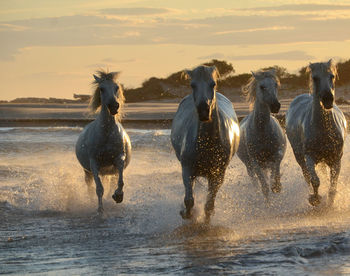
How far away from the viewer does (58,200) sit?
37.7ft

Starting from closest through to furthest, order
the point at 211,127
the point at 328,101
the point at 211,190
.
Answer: the point at 211,127, the point at 211,190, the point at 328,101

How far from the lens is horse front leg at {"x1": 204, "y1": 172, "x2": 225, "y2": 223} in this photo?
8734 millimetres

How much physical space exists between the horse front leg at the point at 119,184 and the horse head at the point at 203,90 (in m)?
2.46

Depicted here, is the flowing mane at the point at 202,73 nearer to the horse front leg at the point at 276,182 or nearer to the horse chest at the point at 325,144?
the horse chest at the point at 325,144

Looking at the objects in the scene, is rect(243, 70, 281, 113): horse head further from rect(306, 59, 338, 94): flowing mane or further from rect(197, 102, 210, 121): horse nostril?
rect(197, 102, 210, 121): horse nostril

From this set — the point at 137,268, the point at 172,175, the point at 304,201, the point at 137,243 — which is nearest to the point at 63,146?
the point at 172,175

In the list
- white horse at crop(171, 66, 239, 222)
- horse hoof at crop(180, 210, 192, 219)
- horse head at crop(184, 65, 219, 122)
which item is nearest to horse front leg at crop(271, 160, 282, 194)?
white horse at crop(171, 66, 239, 222)

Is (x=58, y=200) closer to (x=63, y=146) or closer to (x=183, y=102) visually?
(x=183, y=102)

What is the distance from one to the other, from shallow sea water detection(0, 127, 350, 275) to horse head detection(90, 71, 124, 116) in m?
1.36

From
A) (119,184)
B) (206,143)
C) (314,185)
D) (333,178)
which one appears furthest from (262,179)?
(206,143)

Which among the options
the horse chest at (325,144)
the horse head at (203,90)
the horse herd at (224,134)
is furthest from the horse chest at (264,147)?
the horse head at (203,90)

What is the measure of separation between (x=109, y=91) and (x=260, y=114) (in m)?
2.10

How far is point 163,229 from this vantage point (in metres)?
8.84

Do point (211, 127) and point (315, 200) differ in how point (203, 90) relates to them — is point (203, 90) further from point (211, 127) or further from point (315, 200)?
point (315, 200)
